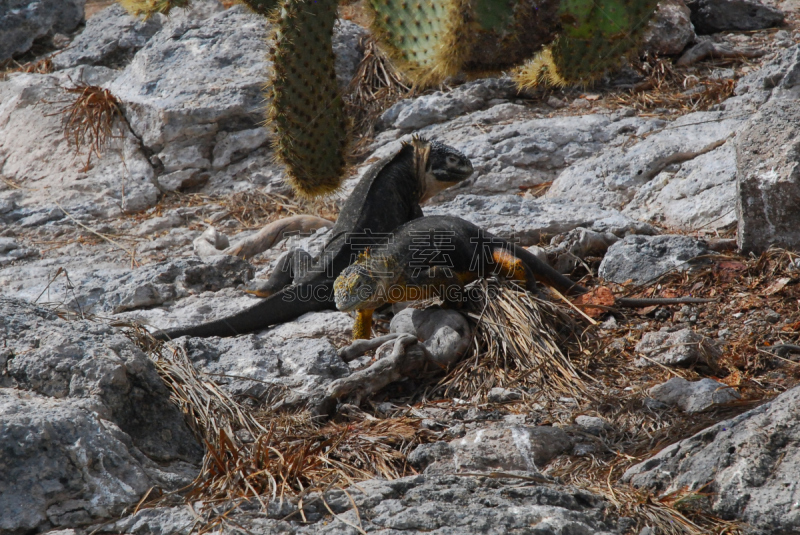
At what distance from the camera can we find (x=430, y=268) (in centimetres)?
408

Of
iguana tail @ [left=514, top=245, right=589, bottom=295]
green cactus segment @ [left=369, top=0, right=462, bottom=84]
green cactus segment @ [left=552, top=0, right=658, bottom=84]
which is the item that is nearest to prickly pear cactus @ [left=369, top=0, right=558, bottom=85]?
green cactus segment @ [left=369, top=0, right=462, bottom=84]

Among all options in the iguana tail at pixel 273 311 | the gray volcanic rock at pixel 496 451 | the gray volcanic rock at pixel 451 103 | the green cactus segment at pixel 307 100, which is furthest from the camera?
the gray volcanic rock at pixel 451 103

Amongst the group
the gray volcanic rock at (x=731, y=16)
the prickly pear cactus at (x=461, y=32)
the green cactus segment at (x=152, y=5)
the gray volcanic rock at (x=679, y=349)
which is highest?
the green cactus segment at (x=152, y=5)

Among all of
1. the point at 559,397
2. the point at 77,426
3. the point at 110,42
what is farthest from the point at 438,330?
the point at 110,42

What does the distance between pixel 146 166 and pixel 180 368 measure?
474 centimetres

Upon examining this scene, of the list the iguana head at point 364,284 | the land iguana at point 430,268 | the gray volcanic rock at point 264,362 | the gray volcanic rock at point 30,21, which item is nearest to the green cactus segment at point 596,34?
the land iguana at point 430,268

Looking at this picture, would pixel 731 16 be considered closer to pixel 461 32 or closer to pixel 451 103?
pixel 451 103

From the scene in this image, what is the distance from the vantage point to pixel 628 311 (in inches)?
160

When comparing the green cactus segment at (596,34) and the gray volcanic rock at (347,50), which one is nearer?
the green cactus segment at (596,34)

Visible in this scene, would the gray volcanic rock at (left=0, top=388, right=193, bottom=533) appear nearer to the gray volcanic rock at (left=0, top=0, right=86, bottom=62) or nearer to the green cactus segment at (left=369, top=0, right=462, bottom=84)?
the green cactus segment at (left=369, top=0, right=462, bottom=84)

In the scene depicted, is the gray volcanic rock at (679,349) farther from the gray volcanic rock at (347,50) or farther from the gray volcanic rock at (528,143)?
the gray volcanic rock at (347,50)

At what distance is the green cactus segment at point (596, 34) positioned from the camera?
4.33 meters

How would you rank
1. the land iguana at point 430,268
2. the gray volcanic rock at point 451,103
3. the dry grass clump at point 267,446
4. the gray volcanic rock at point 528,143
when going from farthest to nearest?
1. the gray volcanic rock at point 451,103
2. the gray volcanic rock at point 528,143
3. the land iguana at point 430,268
4. the dry grass clump at point 267,446

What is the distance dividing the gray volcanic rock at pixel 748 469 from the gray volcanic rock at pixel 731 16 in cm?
653
